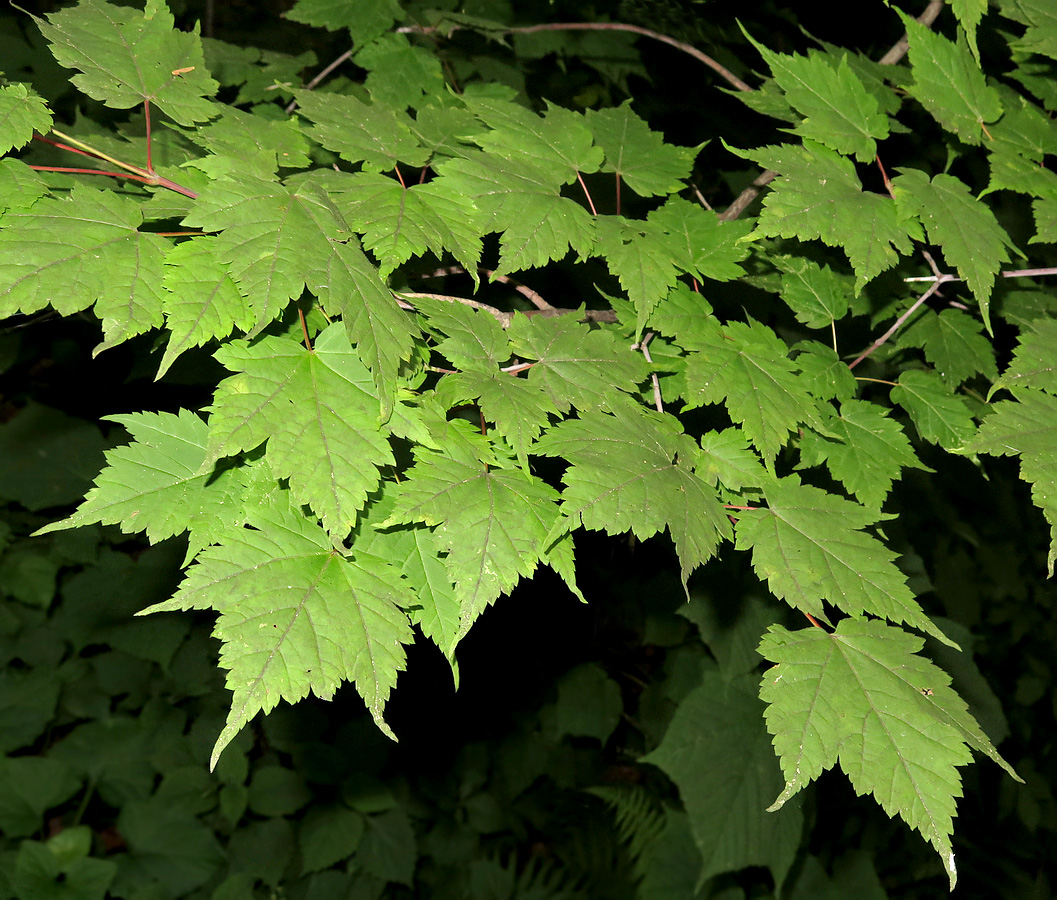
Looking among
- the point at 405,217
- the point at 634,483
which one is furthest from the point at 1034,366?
the point at 405,217

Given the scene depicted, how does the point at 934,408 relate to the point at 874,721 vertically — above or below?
above

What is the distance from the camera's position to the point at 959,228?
154cm

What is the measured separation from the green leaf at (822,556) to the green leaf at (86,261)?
1.03 metres

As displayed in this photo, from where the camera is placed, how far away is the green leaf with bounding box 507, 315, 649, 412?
1363 millimetres

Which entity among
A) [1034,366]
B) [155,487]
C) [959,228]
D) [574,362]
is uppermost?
[959,228]

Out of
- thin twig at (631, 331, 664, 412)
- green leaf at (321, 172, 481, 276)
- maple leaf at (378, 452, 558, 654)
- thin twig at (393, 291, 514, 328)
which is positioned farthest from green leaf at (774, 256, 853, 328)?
maple leaf at (378, 452, 558, 654)

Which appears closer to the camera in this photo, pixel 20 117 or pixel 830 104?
pixel 20 117

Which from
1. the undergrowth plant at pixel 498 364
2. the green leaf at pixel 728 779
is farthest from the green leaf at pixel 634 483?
the green leaf at pixel 728 779

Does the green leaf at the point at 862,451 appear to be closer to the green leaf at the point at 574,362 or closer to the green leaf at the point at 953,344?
the green leaf at the point at 953,344

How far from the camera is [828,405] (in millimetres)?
1685

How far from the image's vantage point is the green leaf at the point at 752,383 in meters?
1.41

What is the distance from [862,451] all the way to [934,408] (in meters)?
0.31

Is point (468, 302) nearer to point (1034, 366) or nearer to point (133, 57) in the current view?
point (133, 57)

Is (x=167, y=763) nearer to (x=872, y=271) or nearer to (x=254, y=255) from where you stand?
(x=254, y=255)
